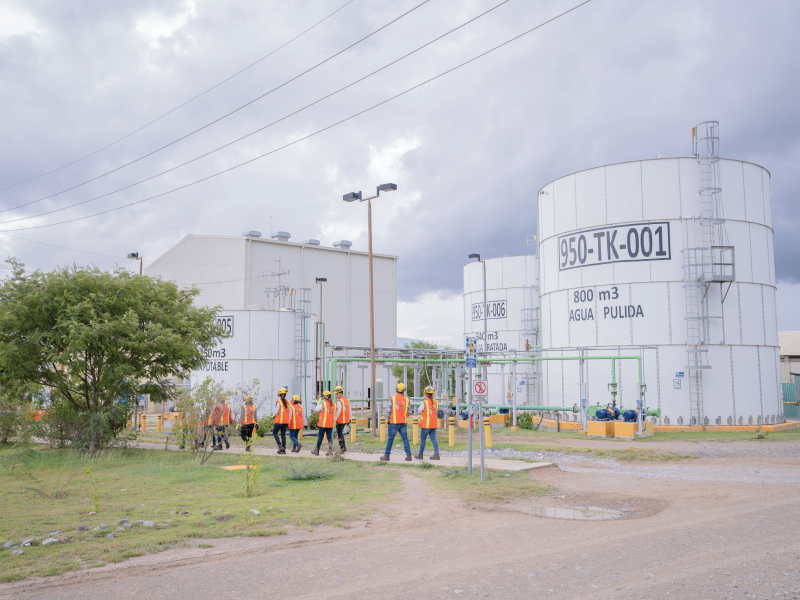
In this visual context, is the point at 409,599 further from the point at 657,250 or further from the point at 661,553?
the point at 657,250

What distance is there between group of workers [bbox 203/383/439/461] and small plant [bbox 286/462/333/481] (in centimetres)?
227

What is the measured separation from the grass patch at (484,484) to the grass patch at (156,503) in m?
0.91

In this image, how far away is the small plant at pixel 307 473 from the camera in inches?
504

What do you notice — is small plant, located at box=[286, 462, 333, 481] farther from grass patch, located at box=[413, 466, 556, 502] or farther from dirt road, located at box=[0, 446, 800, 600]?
dirt road, located at box=[0, 446, 800, 600]

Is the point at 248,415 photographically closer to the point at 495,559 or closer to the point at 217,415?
the point at 217,415

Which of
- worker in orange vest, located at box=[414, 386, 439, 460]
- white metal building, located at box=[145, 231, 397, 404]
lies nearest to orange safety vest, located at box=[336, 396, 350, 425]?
worker in orange vest, located at box=[414, 386, 439, 460]

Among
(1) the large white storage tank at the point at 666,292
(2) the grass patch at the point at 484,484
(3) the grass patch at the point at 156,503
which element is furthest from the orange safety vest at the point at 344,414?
(1) the large white storage tank at the point at 666,292

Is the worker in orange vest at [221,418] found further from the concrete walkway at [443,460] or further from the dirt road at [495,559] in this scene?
the dirt road at [495,559]

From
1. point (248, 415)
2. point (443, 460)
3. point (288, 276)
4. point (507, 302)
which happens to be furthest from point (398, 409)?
point (288, 276)

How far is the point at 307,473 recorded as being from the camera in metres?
12.9

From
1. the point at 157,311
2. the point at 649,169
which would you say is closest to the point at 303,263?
the point at 649,169

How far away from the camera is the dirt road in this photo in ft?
19.6

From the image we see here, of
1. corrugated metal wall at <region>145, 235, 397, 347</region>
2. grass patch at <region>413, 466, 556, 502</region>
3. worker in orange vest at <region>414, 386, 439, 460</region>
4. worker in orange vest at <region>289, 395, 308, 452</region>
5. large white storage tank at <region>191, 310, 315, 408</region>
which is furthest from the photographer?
corrugated metal wall at <region>145, 235, 397, 347</region>

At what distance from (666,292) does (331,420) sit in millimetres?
16010
